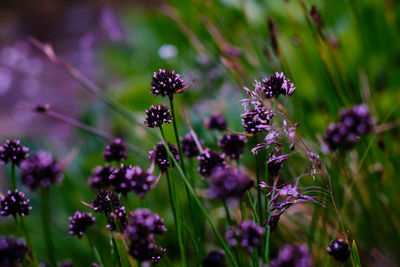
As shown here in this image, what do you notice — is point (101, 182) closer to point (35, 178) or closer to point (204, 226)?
point (35, 178)

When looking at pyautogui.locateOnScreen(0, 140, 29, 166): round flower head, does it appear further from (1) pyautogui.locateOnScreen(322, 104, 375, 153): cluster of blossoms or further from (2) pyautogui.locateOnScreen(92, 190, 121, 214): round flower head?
(1) pyautogui.locateOnScreen(322, 104, 375, 153): cluster of blossoms

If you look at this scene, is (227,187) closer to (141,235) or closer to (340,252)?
(141,235)

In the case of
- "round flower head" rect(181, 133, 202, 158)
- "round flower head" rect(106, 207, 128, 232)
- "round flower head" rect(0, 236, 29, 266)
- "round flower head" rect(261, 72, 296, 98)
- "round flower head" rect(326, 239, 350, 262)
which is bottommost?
→ "round flower head" rect(326, 239, 350, 262)

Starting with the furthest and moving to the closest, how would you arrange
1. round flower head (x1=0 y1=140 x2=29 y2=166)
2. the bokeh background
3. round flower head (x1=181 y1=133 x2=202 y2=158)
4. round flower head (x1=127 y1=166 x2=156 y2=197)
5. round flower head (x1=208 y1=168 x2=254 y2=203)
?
the bokeh background < round flower head (x1=181 y1=133 x2=202 y2=158) < round flower head (x1=0 y1=140 x2=29 y2=166) < round flower head (x1=127 y1=166 x2=156 y2=197) < round flower head (x1=208 y1=168 x2=254 y2=203)

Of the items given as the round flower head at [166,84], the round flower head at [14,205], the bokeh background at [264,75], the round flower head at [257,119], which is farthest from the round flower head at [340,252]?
the round flower head at [14,205]

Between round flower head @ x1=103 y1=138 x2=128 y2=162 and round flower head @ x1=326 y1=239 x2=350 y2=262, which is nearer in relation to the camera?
round flower head @ x1=326 y1=239 x2=350 y2=262

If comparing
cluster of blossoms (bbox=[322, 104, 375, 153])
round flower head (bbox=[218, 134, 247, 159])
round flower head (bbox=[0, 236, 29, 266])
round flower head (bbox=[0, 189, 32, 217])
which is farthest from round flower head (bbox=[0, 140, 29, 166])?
cluster of blossoms (bbox=[322, 104, 375, 153])

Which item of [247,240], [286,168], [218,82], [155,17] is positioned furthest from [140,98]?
[247,240]

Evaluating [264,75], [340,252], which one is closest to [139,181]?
[340,252]
